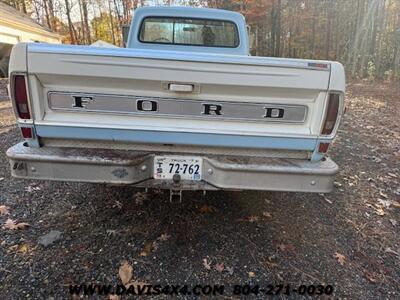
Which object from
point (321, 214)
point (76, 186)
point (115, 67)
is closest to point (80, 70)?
point (115, 67)

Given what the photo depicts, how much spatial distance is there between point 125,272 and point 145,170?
0.83 meters

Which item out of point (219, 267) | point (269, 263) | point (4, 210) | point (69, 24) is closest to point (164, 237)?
point (219, 267)

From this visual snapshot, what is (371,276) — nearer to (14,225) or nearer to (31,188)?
(14,225)

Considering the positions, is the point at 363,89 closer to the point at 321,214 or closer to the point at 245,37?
the point at 245,37

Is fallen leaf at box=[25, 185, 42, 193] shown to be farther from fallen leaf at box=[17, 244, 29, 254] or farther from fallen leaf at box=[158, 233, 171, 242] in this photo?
fallen leaf at box=[158, 233, 171, 242]

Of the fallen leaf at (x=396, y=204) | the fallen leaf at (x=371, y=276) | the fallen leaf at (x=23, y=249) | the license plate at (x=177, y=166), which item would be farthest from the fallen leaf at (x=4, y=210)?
the fallen leaf at (x=396, y=204)

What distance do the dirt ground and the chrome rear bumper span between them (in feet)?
2.28

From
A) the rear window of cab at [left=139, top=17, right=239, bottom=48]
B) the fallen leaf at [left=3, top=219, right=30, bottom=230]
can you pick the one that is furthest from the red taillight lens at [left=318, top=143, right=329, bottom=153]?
the fallen leaf at [left=3, top=219, right=30, bottom=230]

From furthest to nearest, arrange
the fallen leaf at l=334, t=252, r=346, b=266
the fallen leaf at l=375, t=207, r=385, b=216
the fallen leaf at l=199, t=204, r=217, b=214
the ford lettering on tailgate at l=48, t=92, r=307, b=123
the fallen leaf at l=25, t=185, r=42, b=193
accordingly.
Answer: the fallen leaf at l=25, t=185, r=42, b=193 < the fallen leaf at l=375, t=207, r=385, b=216 < the fallen leaf at l=199, t=204, r=217, b=214 < the fallen leaf at l=334, t=252, r=346, b=266 < the ford lettering on tailgate at l=48, t=92, r=307, b=123

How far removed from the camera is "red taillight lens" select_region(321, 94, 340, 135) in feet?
7.66

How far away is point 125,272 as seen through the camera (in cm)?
240

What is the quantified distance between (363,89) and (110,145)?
13.5 metres

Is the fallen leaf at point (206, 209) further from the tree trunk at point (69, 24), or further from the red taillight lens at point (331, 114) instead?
the tree trunk at point (69, 24)

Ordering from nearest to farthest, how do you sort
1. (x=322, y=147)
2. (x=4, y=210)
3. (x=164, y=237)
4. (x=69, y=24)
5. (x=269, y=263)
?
(x=322, y=147) → (x=269, y=263) → (x=164, y=237) → (x=4, y=210) → (x=69, y=24)
